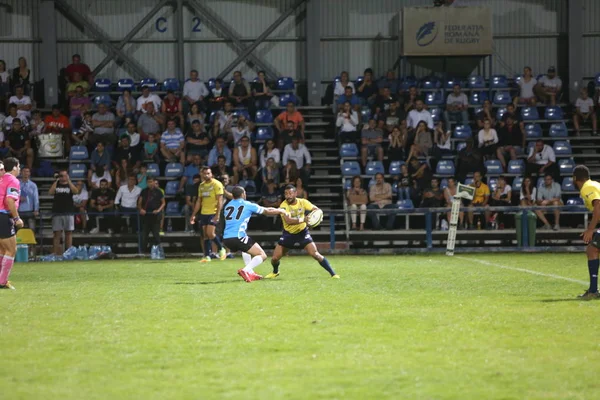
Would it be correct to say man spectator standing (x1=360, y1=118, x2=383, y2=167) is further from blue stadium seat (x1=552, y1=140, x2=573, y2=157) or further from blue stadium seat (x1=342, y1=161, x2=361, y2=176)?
blue stadium seat (x1=552, y1=140, x2=573, y2=157)

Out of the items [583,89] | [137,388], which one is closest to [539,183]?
[583,89]

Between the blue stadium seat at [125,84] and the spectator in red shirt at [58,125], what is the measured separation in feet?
9.90

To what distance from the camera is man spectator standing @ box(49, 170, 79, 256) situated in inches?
896

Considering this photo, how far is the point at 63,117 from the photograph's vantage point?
27.1 metres

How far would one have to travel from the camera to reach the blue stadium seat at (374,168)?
25.9 meters

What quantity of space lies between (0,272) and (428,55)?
19.1 metres

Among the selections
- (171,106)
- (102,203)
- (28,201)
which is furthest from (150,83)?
(28,201)

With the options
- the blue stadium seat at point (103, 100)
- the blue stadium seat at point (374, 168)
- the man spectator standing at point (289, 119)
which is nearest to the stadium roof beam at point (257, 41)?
the blue stadium seat at point (103, 100)

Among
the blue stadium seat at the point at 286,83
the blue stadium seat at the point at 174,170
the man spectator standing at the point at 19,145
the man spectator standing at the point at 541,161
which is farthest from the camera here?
the blue stadium seat at the point at 286,83

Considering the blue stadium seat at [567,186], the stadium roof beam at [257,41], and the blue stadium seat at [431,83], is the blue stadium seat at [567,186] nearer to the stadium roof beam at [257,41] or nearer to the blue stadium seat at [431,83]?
the blue stadium seat at [431,83]

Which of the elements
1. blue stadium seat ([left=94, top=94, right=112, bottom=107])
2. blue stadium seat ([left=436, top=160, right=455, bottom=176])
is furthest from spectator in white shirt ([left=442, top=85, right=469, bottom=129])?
blue stadium seat ([left=94, top=94, right=112, bottom=107])

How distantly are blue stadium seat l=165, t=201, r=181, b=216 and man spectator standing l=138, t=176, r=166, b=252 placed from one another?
4.73 feet

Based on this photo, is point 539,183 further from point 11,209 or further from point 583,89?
point 11,209

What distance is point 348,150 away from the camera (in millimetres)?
26938
